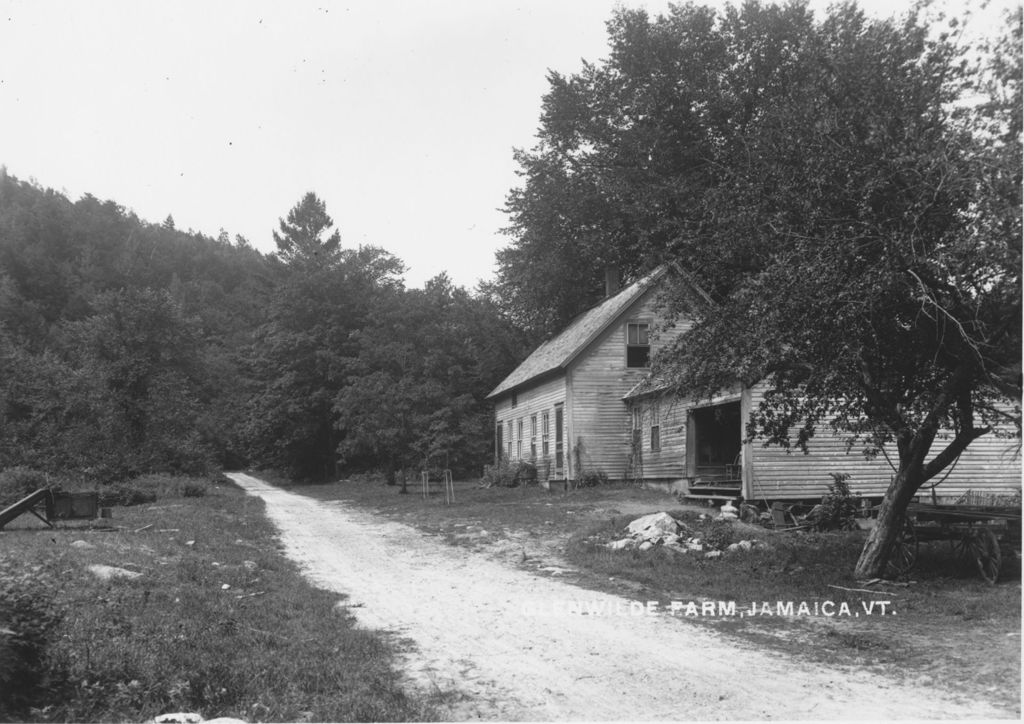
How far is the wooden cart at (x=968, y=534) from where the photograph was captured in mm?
11109

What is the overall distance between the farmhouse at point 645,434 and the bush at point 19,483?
53.5 ft

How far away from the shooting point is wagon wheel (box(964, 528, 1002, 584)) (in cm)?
1091

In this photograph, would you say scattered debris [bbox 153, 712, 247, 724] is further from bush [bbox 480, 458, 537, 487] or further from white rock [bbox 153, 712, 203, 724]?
bush [bbox 480, 458, 537, 487]

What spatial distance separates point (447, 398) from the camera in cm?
3275

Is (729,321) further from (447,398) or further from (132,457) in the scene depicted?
(132,457)

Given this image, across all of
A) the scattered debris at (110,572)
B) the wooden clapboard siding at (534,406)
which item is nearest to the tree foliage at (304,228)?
the wooden clapboard siding at (534,406)

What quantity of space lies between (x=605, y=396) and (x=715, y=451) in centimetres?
476

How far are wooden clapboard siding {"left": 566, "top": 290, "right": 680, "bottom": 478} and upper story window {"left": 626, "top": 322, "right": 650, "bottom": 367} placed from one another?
155 millimetres

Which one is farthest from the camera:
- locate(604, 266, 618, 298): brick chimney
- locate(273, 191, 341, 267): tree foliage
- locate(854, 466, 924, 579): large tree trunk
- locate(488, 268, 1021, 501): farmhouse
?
locate(273, 191, 341, 267): tree foliage

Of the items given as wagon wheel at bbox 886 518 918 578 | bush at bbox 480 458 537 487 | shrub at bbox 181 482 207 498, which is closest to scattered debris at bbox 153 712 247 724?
wagon wheel at bbox 886 518 918 578

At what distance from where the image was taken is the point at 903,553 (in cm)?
1180

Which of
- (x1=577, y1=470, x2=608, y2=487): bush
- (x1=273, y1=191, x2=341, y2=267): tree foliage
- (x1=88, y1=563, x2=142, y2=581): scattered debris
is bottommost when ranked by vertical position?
(x1=88, y1=563, x2=142, y2=581): scattered debris

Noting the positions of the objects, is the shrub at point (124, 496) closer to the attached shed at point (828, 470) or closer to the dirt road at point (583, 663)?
the dirt road at point (583, 663)

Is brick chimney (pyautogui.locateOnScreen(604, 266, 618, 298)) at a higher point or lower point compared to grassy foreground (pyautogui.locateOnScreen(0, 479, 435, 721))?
higher
